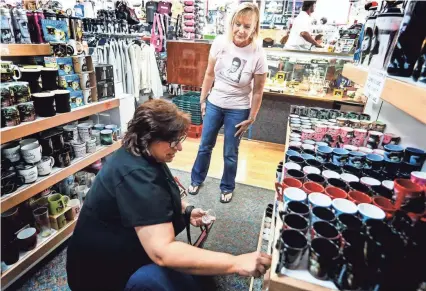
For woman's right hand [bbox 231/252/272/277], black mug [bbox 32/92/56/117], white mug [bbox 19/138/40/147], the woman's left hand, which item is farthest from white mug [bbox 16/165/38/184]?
woman's right hand [bbox 231/252/272/277]

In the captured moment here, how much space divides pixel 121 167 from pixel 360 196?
82 cm

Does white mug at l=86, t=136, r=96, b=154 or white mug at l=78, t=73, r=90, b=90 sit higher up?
white mug at l=78, t=73, r=90, b=90

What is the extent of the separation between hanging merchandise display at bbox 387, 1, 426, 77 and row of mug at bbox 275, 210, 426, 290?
16.9 inches

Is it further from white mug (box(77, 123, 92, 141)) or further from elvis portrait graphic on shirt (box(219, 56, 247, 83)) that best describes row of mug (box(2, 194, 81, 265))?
elvis portrait graphic on shirt (box(219, 56, 247, 83))

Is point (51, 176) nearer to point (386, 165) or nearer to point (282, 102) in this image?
point (386, 165)

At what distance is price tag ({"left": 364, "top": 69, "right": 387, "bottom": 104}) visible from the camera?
2.75 feet

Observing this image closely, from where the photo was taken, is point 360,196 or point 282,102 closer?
point 360,196

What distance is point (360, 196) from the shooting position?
33.9 inches

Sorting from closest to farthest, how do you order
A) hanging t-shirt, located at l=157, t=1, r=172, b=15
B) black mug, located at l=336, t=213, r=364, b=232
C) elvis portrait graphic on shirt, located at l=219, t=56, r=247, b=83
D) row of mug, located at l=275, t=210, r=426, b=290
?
row of mug, located at l=275, t=210, r=426, b=290
black mug, located at l=336, t=213, r=364, b=232
elvis portrait graphic on shirt, located at l=219, t=56, r=247, b=83
hanging t-shirt, located at l=157, t=1, r=172, b=15

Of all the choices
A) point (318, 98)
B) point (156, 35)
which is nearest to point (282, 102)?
point (318, 98)

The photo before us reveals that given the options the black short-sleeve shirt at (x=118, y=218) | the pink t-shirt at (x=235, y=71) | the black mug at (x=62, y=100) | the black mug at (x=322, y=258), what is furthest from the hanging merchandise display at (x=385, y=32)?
the black mug at (x=62, y=100)

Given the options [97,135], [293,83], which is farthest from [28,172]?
[293,83]

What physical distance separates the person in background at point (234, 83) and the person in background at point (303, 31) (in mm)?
1906

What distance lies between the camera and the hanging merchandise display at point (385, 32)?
2.75 feet
